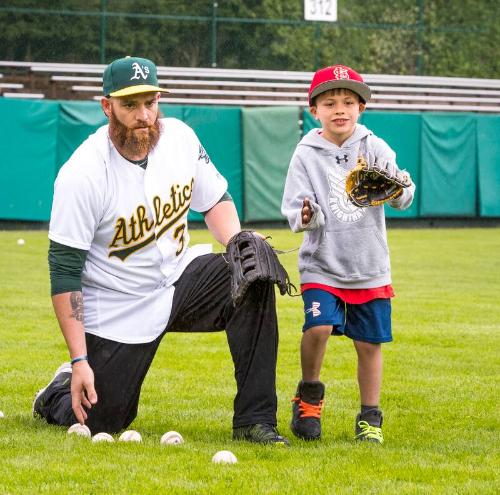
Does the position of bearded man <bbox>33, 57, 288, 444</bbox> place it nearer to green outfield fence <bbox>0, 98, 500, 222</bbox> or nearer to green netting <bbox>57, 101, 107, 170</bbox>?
green outfield fence <bbox>0, 98, 500, 222</bbox>

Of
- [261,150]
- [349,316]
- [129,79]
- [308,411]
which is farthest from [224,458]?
[261,150]

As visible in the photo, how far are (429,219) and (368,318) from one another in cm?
2084

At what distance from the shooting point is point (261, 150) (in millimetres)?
23984

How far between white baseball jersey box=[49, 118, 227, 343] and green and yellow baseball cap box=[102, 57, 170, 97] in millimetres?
290

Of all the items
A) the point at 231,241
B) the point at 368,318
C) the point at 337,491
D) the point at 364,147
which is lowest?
the point at 337,491

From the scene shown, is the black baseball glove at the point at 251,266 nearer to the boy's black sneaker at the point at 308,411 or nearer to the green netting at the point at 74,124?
the boy's black sneaker at the point at 308,411

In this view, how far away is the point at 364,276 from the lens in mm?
5633

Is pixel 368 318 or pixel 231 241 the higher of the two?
pixel 231 241

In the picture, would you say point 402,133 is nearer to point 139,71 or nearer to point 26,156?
point 26,156

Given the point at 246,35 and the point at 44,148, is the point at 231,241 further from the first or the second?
the point at 246,35

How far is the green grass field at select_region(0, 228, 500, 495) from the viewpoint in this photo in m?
4.46

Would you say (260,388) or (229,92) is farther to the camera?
(229,92)

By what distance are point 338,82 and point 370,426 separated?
169cm

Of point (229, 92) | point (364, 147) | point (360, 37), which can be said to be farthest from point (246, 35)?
point (364, 147)
